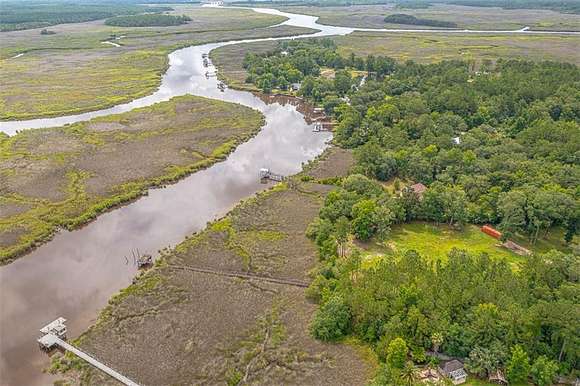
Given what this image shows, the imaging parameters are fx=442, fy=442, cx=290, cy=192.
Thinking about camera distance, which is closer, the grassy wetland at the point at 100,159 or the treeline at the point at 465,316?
the treeline at the point at 465,316

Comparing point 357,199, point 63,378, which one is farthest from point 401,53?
point 63,378

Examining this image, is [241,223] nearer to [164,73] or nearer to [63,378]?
[63,378]

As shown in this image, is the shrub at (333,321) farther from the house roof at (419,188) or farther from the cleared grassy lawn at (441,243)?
the house roof at (419,188)

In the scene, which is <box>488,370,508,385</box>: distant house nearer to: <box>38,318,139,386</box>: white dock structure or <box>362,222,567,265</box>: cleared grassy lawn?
<box>362,222,567,265</box>: cleared grassy lawn

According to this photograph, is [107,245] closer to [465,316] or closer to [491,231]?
[465,316]

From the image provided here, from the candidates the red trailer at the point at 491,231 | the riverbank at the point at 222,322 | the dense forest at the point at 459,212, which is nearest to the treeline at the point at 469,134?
the dense forest at the point at 459,212

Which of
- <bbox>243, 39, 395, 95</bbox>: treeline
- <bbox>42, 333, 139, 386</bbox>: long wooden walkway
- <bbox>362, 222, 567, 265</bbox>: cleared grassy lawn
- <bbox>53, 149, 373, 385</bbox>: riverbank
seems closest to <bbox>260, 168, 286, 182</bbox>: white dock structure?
<bbox>53, 149, 373, 385</bbox>: riverbank
